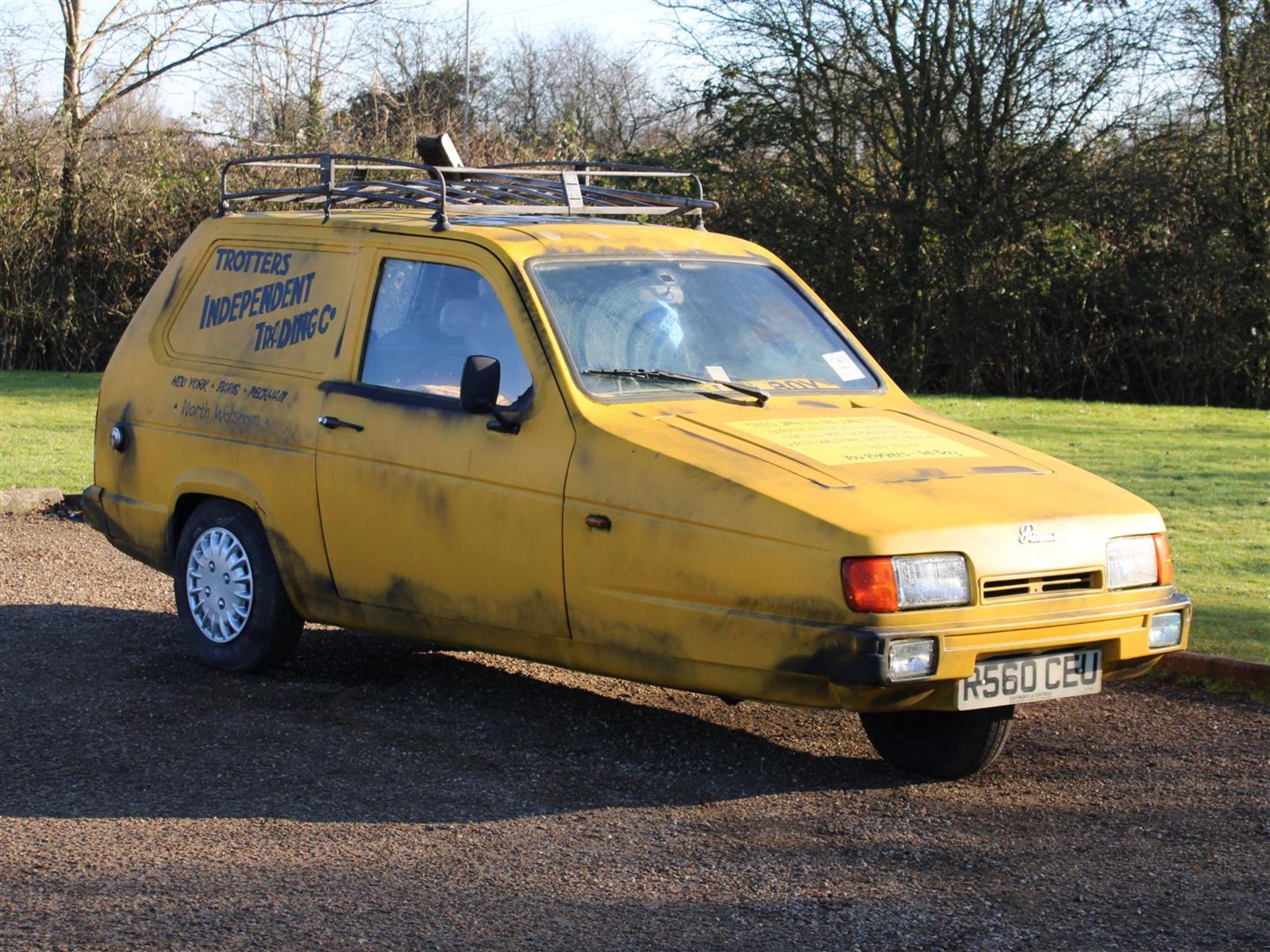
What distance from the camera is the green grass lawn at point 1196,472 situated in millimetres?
8609

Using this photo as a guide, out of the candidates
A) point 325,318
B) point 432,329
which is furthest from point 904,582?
point 325,318

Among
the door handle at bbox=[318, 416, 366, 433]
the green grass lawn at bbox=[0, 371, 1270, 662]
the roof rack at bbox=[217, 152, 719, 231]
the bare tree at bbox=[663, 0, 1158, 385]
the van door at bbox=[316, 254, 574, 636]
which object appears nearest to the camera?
the van door at bbox=[316, 254, 574, 636]

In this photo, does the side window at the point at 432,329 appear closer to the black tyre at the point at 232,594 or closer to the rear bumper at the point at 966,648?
the black tyre at the point at 232,594

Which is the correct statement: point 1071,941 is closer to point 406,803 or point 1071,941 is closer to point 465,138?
point 406,803

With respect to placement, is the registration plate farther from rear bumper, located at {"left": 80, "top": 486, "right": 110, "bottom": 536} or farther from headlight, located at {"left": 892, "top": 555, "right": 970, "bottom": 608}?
rear bumper, located at {"left": 80, "top": 486, "right": 110, "bottom": 536}

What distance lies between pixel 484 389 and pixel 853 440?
138cm

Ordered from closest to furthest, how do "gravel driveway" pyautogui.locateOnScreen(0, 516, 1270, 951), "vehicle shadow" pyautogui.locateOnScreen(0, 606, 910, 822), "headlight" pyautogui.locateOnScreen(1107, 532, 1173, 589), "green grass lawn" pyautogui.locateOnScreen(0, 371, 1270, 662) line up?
1. "gravel driveway" pyautogui.locateOnScreen(0, 516, 1270, 951)
2. "vehicle shadow" pyautogui.locateOnScreen(0, 606, 910, 822)
3. "headlight" pyautogui.locateOnScreen(1107, 532, 1173, 589)
4. "green grass lawn" pyautogui.locateOnScreen(0, 371, 1270, 662)

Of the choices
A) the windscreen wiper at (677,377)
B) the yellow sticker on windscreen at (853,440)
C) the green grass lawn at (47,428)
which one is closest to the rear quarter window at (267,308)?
the windscreen wiper at (677,377)

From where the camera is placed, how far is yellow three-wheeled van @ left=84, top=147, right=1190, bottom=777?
5.30m

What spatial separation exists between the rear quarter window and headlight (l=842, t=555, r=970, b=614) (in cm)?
278

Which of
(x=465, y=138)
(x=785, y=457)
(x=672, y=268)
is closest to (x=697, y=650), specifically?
(x=785, y=457)

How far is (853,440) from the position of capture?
598 centimetres

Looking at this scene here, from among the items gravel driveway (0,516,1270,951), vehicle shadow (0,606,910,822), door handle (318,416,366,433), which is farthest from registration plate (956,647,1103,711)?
door handle (318,416,366,433)

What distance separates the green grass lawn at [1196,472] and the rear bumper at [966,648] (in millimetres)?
2116
